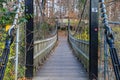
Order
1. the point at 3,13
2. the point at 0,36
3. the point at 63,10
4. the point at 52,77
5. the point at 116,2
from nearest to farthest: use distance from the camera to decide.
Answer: the point at 3,13 → the point at 0,36 → the point at 116,2 → the point at 52,77 → the point at 63,10

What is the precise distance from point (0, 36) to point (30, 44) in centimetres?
279

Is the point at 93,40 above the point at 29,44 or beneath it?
above

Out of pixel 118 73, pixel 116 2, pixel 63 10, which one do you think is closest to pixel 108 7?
pixel 116 2

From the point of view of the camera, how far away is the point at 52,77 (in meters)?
8.82

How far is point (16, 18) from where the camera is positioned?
5906mm

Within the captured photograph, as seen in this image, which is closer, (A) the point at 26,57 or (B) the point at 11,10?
(B) the point at 11,10

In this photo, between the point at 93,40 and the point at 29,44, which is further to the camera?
the point at 29,44

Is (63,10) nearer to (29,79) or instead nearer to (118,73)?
(29,79)

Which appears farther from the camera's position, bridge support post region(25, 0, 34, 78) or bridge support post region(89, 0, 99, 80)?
bridge support post region(25, 0, 34, 78)

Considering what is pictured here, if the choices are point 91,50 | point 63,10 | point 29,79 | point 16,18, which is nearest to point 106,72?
point 16,18

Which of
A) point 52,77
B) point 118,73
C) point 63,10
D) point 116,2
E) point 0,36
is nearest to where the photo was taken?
point 118,73

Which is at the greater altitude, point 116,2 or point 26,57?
point 116,2

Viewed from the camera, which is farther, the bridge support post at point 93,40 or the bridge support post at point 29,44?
the bridge support post at point 29,44

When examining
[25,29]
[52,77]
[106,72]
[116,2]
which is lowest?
[52,77]
